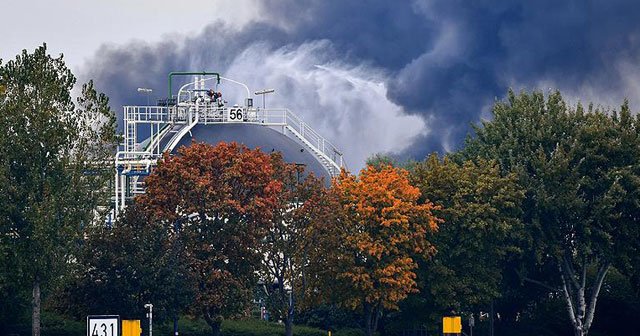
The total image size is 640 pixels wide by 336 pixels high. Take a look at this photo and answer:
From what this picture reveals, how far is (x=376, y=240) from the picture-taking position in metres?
85.6

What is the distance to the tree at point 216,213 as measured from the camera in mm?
79500

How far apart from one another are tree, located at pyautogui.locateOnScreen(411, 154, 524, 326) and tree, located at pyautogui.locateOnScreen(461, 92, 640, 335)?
6.65ft

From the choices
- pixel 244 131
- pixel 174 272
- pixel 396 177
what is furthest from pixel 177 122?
pixel 174 272

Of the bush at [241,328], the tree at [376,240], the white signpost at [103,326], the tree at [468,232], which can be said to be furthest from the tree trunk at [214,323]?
the white signpost at [103,326]

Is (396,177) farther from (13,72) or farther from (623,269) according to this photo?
(13,72)

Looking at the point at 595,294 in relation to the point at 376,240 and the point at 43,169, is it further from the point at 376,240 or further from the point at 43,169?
the point at 43,169

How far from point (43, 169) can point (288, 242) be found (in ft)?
57.8

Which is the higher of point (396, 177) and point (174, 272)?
point (396, 177)

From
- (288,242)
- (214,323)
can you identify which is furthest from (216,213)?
(214,323)

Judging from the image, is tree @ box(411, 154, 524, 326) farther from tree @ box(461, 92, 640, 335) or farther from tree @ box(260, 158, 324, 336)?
tree @ box(260, 158, 324, 336)

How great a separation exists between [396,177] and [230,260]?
1290cm

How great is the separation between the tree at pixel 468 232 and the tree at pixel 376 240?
1.45 metres

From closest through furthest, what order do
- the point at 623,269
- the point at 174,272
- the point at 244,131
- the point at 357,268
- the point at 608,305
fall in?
the point at 174,272
the point at 357,268
the point at 623,269
the point at 608,305
the point at 244,131

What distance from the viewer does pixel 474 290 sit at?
291 ft
